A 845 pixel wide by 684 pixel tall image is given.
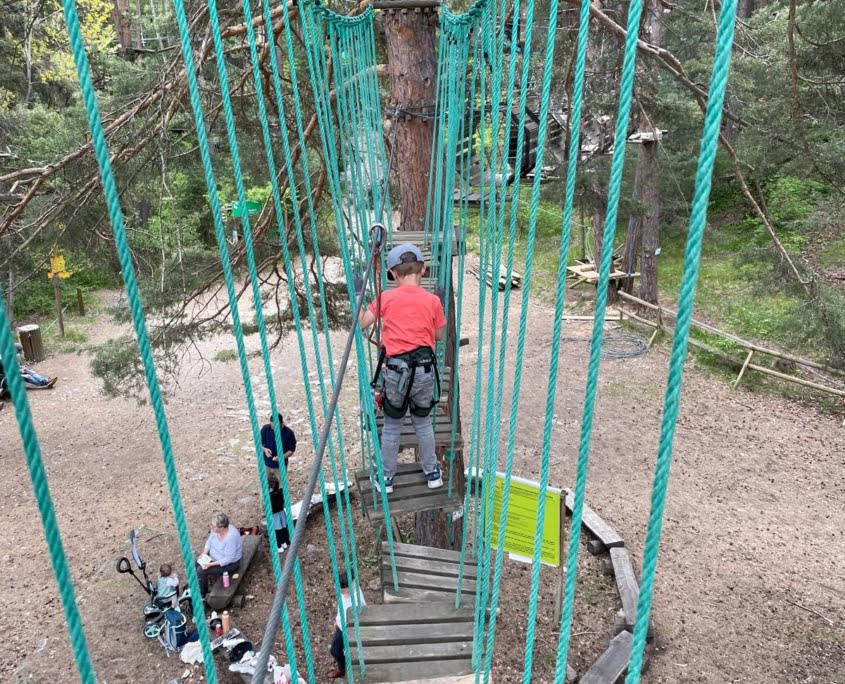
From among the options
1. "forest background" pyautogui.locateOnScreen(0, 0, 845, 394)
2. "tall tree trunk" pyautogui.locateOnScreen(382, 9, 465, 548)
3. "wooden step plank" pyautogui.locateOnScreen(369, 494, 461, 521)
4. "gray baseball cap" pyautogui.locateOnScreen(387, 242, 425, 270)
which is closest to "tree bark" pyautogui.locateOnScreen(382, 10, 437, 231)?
"tall tree trunk" pyautogui.locateOnScreen(382, 9, 465, 548)

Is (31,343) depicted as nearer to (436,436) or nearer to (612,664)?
(436,436)

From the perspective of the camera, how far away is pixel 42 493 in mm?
658

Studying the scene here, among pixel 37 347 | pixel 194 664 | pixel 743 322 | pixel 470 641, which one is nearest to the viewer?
pixel 470 641

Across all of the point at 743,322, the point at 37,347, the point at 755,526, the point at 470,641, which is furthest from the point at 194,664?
the point at 743,322

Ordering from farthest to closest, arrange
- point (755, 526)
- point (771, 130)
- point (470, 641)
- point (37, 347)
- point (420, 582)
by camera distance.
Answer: point (37, 347) → point (755, 526) → point (771, 130) → point (420, 582) → point (470, 641)

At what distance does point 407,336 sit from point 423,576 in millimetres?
925

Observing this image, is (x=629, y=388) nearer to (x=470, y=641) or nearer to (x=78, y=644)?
(x=470, y=641)

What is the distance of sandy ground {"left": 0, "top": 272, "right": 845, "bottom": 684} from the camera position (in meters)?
3.58

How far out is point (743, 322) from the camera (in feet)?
27.7

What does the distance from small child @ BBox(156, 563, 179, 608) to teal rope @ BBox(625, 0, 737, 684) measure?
3.77 meters

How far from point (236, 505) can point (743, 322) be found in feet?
23.5

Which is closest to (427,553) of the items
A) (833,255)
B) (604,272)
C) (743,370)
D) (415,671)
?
(415,671)

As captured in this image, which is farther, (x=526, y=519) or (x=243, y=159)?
(x=243, y=159)

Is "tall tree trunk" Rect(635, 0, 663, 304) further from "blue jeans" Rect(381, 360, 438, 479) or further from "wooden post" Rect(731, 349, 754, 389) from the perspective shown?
"blue jeans" Rect(381, 360, 438, 479)
